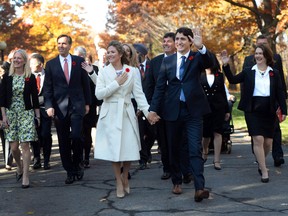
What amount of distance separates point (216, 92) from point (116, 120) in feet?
8.89

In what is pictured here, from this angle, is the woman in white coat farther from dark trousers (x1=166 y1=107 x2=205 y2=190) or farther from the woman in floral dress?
the woman in floral dress

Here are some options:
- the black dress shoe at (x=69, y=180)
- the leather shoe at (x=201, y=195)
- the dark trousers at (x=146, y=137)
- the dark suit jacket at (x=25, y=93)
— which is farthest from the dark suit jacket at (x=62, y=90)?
the leather shoe at (x=201, y=195)

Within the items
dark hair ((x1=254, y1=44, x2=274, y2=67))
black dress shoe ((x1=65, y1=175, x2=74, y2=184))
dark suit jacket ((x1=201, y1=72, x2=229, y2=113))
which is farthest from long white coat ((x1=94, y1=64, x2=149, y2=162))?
dark suit jacket ((x1=201, y1=72, x2=229, y2=113))

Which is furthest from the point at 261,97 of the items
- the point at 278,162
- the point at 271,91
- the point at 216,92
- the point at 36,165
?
the point at 36,165

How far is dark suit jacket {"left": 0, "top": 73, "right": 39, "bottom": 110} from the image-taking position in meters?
8.88

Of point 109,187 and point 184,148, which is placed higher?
point 184,148

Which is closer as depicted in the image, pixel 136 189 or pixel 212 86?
pixel 136 189

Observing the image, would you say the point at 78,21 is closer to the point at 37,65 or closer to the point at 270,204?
the point at 37,65

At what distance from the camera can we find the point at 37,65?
35.3 ft

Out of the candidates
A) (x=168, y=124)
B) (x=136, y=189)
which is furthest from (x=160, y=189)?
(x=168, y=124)

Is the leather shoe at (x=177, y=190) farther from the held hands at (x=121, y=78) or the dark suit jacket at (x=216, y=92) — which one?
the dark suit jacket at (x=216, y=92)

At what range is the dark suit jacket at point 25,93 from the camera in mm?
8883

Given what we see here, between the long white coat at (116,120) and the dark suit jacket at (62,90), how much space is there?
117 cm

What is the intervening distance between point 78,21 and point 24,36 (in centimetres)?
2489
